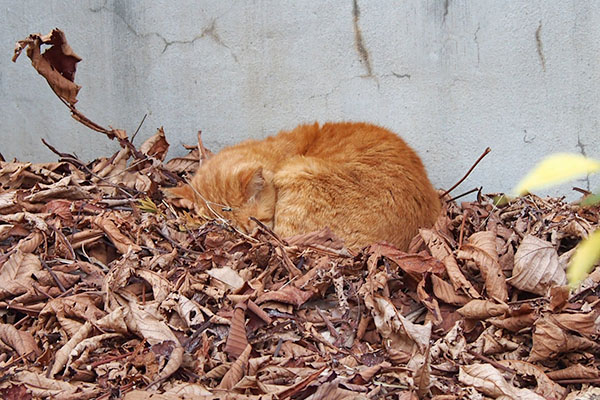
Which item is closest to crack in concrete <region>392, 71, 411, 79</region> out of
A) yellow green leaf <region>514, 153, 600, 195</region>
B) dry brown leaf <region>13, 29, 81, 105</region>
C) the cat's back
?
the cat's back

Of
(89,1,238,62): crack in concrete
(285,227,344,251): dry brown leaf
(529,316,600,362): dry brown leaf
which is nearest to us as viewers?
(529,316,600,362): dry brown leaf

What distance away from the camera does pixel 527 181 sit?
0.65m

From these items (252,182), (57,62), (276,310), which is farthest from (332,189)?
(57,62)

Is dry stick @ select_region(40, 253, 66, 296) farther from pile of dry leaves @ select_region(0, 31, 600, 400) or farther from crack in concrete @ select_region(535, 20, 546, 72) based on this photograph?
crack in concrete @ select_region(535, 20, 546, 72)

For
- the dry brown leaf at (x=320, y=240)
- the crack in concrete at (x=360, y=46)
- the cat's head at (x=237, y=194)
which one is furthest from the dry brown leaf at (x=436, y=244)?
the crack in concrete at (x=360, y=46)

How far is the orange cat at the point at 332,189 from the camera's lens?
3.64 metres

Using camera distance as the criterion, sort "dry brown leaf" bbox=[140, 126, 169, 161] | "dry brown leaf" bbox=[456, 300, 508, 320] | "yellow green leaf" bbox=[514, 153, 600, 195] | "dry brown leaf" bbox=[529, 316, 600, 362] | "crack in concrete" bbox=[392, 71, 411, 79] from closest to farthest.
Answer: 1. "yellow green leaf" bbox=[514, 153, 600, 195]
2. "dry brown leaf" bbox=[529, 316, 600, 362]
3. "dry brown leaf" bbox=[456, 300, 508, 320]
4. "crack in concrete" bbox=[392, 71, 411, 79]
5. "dry brown leaf" bbox=[140, 126, 169, 161]

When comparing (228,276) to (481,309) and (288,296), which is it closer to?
(288,296)

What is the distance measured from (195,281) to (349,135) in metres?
1.79

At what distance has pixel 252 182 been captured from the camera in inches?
152

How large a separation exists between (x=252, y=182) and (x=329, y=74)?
50.1 inches

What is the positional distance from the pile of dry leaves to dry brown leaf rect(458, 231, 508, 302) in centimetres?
1

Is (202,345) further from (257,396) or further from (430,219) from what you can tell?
(430,219)

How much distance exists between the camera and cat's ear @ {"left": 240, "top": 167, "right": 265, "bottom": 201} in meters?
3.82
